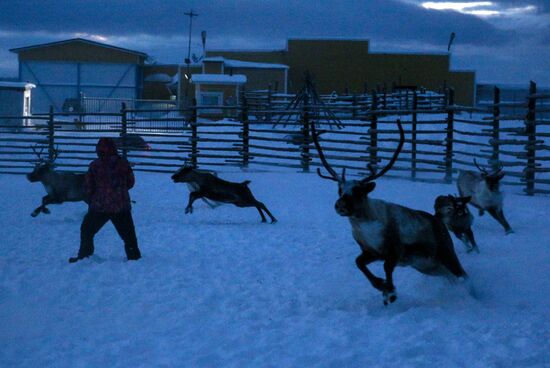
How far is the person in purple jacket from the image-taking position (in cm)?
814

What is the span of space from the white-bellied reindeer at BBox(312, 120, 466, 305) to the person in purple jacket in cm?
290

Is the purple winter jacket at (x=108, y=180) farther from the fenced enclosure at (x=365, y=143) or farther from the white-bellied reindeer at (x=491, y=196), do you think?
the white-bellied reindeer at (x=491, y=196)

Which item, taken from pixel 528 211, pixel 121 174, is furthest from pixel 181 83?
pixel 121 174

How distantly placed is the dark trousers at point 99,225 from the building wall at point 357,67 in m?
31.4

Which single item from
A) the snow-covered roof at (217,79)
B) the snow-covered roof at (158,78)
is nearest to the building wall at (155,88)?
the snow-covered roof at (158,78)

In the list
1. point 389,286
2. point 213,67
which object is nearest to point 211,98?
point 213,67

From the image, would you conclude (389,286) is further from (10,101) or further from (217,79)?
(10,101)

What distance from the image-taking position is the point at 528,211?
11.9m

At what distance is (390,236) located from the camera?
5898 millimetres

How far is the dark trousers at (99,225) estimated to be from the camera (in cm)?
822

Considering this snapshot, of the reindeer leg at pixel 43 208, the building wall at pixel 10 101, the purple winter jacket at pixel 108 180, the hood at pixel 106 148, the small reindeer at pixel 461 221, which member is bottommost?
the reindeer leg at pixel 43 208

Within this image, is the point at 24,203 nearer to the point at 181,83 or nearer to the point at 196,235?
the point at 196,235

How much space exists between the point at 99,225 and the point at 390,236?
3593 mm

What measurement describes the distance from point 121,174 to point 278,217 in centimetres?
435
